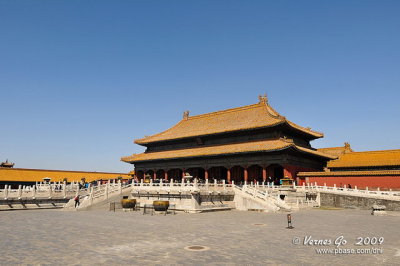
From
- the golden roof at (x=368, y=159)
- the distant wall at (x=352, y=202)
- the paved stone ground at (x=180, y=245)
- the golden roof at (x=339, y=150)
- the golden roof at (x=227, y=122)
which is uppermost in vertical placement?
the golden roof at (x=227, y=122)

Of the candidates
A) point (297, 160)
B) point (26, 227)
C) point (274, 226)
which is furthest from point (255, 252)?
point (297, 160)

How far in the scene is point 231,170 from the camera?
148ft

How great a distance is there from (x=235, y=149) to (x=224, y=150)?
1777 mm

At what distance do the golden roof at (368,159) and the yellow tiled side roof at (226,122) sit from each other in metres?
4.60

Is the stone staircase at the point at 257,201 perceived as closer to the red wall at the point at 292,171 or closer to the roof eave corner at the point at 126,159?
the red wall at the point at 292,171

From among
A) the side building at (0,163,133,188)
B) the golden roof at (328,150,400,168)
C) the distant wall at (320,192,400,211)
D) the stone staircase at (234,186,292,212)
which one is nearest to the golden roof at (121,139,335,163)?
the golden roof at (328,150,400,168)

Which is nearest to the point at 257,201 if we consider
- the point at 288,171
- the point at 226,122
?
the point at 288,171

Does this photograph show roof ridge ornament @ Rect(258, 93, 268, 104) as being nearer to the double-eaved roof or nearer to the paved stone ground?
the double-eaved roof

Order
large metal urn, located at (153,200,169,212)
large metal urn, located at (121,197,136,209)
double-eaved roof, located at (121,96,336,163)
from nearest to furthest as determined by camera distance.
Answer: large metal urn, located at (153,200,169,212)
large metal urn, located at (121,197,136,209)
double-eaved roof, located at (121,96,336,163)

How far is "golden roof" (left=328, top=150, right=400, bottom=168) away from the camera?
38969 mm

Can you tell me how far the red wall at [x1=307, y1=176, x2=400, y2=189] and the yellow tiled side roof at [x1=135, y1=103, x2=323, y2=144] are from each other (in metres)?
7.62

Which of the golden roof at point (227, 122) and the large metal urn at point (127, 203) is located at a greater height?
the golden roof at point (227, 122)

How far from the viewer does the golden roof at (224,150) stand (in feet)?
122

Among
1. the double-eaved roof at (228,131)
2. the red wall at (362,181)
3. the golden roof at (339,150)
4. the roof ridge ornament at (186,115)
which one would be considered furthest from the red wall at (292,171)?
the roof ridge ornament at (186,115)
